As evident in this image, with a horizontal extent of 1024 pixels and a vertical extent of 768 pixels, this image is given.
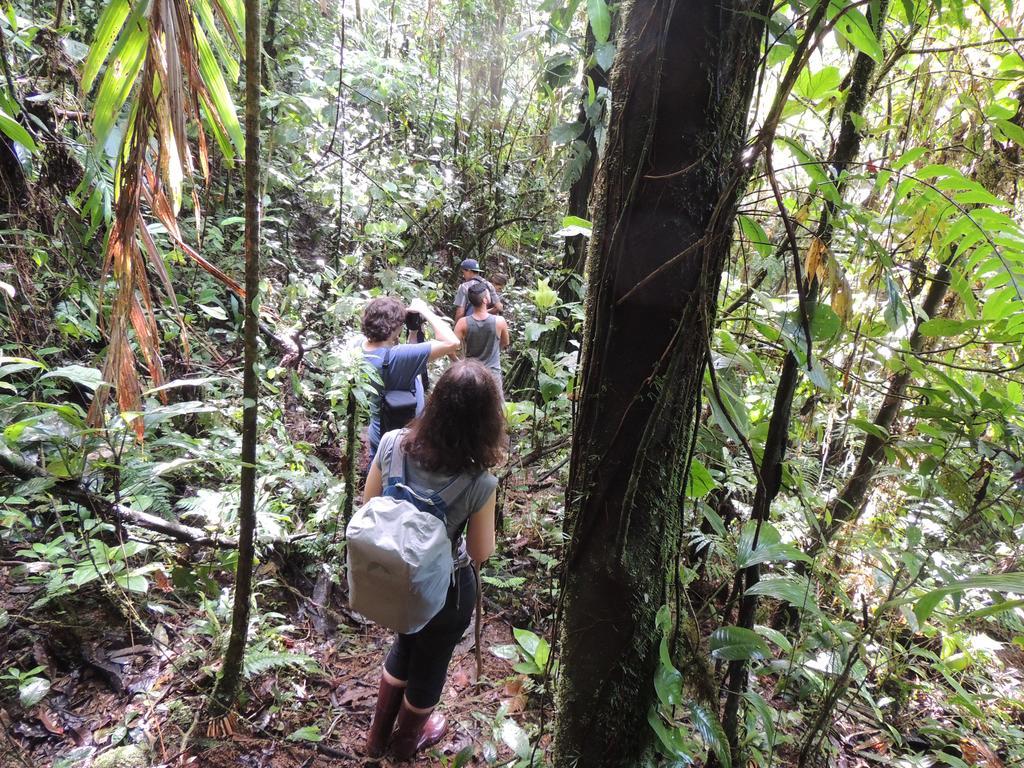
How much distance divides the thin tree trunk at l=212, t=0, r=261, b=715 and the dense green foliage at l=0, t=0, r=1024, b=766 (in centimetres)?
14

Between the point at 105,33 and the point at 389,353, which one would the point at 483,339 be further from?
the point at 105,33

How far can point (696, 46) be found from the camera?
1081 mm

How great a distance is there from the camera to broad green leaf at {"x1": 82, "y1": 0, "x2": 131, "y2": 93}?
149cm

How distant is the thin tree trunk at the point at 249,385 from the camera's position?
1.57m

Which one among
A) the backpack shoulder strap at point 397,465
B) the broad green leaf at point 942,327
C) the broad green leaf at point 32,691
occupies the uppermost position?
the broad green leaf at point 942,327

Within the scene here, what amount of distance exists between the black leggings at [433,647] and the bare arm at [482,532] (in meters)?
0.11

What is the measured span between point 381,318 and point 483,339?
1558 mm

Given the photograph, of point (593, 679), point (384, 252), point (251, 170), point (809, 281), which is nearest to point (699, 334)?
point (809, 281)

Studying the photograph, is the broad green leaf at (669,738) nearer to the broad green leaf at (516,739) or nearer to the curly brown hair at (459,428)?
the broad green leaf at (516,739)

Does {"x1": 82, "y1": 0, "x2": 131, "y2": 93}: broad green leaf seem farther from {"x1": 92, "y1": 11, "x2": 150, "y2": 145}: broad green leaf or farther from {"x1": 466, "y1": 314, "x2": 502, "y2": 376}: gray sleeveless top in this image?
{"x1": 466, "y1": 314, "x2": 502, "y2": 376}: gray sleeveless top

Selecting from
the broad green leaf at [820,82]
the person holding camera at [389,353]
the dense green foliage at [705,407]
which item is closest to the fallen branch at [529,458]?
the dense green foliage at [705,407]

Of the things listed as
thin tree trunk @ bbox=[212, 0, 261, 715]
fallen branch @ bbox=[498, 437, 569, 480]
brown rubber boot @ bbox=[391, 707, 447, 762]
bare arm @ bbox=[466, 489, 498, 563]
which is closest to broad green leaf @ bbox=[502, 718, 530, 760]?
bare arm @ bbox=[466, 489, 498, 563]

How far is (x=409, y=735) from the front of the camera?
7.35 ft

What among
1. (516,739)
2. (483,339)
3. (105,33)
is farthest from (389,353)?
(516,739)
